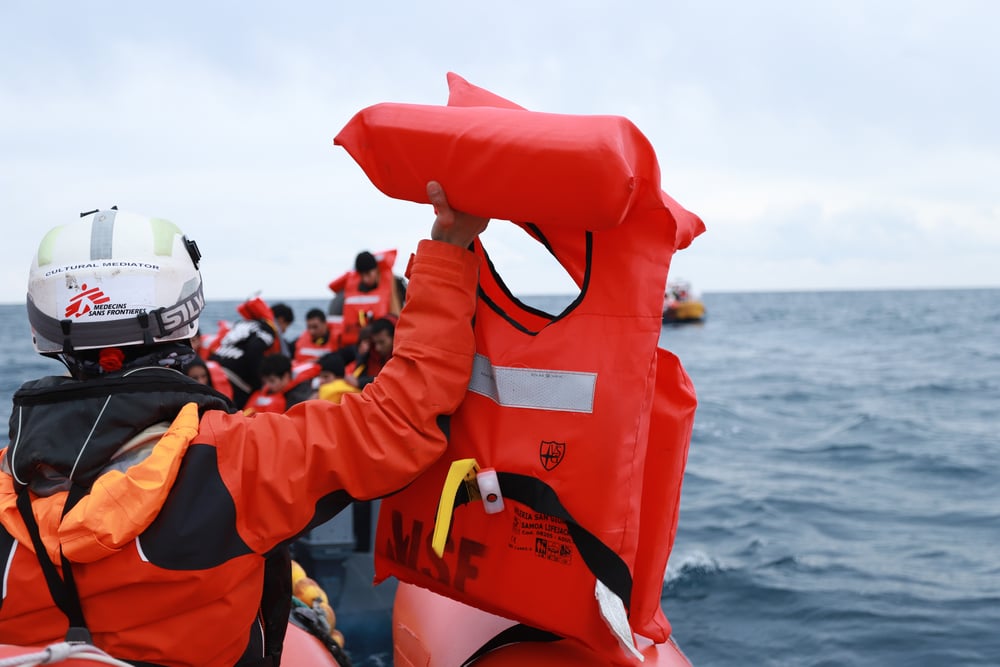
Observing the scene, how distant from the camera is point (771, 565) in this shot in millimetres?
7051

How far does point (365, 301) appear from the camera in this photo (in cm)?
790

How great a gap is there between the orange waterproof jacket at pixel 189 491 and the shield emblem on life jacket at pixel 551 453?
0.75 feet

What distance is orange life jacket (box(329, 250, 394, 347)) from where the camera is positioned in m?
7.87

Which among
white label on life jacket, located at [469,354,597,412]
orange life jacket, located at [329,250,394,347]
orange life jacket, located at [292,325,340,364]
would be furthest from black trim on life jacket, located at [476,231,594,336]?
orange life jacket, located at [292,325,340,364]

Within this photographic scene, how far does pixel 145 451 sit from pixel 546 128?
1.00 meters

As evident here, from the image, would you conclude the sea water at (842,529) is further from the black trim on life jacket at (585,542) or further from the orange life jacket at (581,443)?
the black trim on life jacket at (585,542)

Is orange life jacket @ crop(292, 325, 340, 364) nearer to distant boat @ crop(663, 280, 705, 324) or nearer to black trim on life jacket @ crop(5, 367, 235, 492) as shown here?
black trim on life jacket @ crop(5, 367, 235, 492)

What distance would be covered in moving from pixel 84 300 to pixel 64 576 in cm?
53

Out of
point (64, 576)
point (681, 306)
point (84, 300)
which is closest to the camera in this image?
point (64, 576)

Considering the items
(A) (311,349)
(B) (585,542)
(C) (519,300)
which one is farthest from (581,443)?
(A) (311,349)

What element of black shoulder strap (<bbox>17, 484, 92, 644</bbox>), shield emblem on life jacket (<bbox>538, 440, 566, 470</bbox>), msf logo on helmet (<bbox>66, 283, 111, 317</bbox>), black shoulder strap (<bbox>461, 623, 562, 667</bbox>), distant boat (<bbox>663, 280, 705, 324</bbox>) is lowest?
distant boat (<bbox>663, 280, 705, 324</bbox>)

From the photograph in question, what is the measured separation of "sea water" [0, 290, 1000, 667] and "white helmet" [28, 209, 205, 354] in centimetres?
379

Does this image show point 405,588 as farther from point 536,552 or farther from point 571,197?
point 571,197

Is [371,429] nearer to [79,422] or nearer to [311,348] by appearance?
[79,422]
